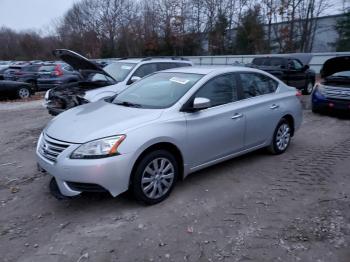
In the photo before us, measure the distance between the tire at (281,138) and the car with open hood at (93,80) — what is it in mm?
3360

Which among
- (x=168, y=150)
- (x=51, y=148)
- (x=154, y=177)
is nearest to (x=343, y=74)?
(x=168, y=150)

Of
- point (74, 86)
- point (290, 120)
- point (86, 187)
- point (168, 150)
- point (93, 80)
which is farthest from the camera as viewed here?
point (93, 80)

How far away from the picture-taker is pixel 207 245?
3.21 m

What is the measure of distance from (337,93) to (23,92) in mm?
12434

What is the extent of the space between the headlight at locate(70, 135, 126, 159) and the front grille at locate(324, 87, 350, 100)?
7.61 meters

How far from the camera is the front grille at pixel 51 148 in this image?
12.1 feet

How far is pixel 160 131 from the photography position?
3889 millimetres

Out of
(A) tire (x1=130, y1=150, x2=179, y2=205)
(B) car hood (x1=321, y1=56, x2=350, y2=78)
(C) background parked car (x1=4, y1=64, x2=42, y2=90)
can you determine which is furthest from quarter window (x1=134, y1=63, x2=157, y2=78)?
(C) background parked car (x1=4, y1=64, x2=42, y2=90)

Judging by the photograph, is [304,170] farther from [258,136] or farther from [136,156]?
[136,156]

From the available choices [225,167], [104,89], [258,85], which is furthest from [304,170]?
[104,89]

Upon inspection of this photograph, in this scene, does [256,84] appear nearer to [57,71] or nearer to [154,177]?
[154,177]

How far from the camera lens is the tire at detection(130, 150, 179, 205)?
380cm

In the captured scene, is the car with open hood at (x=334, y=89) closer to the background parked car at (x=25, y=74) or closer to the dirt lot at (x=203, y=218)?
the dirt lot at (x=203, y=218)

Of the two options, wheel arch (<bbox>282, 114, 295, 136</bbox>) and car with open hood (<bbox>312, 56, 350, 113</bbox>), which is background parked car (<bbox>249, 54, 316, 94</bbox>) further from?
wheel arch (<bbox>282, 114, 295, 136</bbox>)
